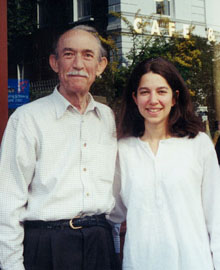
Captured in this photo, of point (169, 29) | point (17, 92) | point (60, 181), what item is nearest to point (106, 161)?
point (60, 181)

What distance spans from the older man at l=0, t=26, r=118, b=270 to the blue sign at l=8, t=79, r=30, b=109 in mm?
711

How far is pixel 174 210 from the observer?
1916 mm

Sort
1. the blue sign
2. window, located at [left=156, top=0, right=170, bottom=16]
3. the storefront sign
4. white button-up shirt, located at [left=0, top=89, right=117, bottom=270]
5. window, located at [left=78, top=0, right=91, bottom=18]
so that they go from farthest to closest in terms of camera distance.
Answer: window, located at [left=156, top=0, right=170, bottom=16], the storefront sign, window, located at [left=78, top=0, right=91, bottom=18], the blue sign, white button-up shirt, located at [left=0, top=89, right=117, bottom=270]

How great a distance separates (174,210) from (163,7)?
315 cm

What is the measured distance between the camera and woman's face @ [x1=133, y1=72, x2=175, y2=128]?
2.01m

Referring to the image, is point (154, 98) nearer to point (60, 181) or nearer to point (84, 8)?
point (60, 181)

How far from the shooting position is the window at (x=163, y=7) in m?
4.53

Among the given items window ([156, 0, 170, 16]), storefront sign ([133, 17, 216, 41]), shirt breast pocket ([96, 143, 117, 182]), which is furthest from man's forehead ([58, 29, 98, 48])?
window ([156, 0, 170, 16])

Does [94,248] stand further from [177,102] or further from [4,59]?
[4,59]

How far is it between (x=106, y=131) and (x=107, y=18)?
2.02m

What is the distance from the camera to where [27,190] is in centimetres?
192

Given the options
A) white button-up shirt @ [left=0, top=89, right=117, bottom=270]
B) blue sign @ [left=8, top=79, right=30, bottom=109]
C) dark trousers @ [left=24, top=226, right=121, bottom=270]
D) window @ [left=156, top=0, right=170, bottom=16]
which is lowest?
dark trousers @ [left=24, top=226, right=121, bottom=270]

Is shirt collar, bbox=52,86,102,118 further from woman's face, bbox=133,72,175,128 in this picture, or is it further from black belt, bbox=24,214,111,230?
black belt, bbox=24,214,111,230

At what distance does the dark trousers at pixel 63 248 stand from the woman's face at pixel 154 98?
588mm
